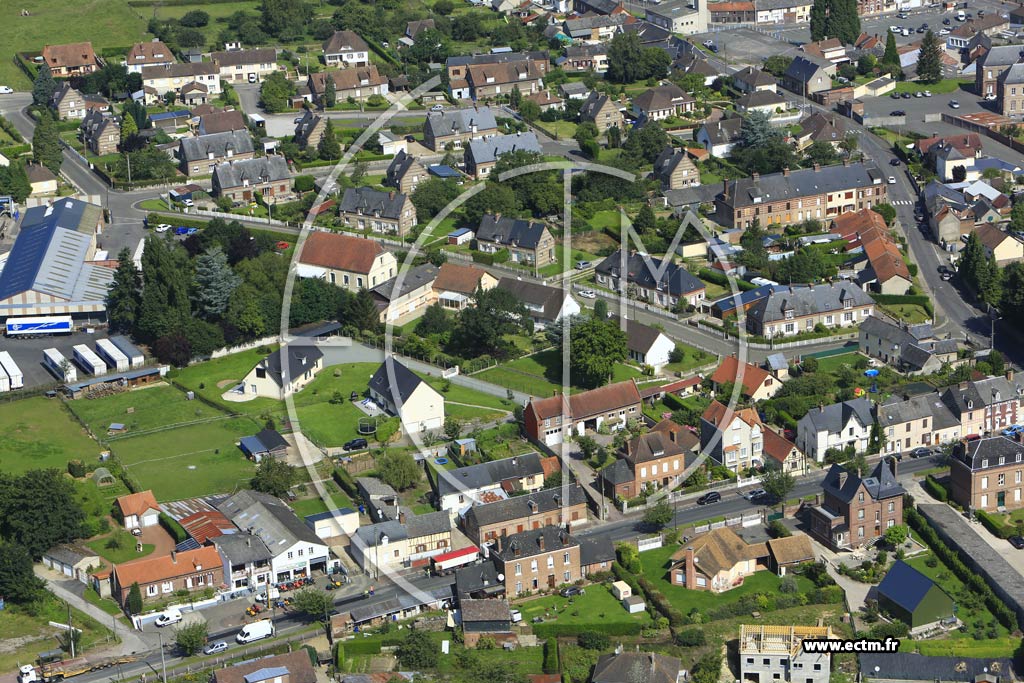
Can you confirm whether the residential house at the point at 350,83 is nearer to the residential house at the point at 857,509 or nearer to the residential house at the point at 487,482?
the residential house at the point at 487,482

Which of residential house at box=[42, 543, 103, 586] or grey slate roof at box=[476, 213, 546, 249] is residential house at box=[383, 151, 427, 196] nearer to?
grey slate roof at box=[476, 213, 546, 249]

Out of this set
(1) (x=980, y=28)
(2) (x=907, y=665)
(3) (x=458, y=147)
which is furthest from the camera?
(1) (x=980, y=28)

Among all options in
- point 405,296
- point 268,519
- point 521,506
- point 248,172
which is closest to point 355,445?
point 268,519

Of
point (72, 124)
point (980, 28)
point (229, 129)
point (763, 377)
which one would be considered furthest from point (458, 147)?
point (980, 28)

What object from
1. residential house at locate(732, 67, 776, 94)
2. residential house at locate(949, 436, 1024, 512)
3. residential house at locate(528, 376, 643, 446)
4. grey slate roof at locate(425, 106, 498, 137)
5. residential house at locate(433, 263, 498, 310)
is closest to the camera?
residential house at locate(949, 436, 1024, 512)

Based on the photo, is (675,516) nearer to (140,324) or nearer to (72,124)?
(140,324)

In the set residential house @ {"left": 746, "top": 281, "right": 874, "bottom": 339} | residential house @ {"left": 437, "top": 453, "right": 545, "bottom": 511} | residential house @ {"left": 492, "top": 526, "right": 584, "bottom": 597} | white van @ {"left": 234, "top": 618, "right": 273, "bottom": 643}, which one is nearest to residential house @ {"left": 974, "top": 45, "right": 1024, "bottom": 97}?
residential house @ {"left": 746, "top": 281, "right": 874, "bottom": 339}
